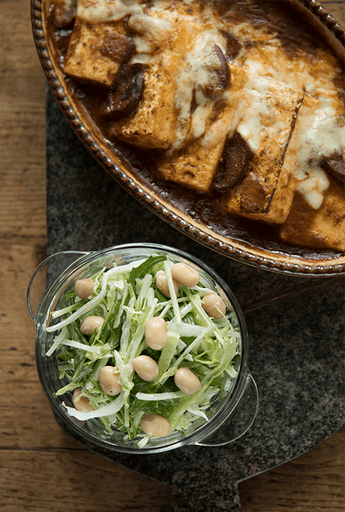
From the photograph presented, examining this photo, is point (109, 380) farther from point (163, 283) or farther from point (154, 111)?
point (154, 111)

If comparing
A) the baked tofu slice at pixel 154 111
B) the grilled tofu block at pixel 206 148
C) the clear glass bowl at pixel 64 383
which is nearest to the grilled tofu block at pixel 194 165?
the grilled tofu block at pixel 206 148

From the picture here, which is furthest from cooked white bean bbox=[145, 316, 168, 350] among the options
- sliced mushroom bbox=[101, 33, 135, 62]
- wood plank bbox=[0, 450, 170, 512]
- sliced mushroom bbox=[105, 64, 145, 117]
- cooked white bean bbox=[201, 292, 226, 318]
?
sliced mushroom bbox=[101, 33, 135, 62]

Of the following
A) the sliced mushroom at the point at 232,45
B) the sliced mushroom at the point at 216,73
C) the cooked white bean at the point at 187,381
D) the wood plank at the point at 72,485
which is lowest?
the wood plank at the point at 72,485

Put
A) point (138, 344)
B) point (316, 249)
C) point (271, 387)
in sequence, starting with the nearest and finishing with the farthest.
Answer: point (138, 344)
point (316, 249)
point (271, 387)

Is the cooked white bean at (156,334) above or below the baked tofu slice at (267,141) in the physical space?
below

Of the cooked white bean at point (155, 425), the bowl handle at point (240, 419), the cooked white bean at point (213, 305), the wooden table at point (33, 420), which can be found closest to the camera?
the cooked white bean at point (155, 425)

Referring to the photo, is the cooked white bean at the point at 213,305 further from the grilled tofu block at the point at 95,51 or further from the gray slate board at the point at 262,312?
the grilled tofu block at the point at 95,51

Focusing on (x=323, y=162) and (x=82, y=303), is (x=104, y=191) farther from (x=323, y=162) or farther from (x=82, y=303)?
(x=323, y=162)

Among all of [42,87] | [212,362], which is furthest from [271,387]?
[42,87]
